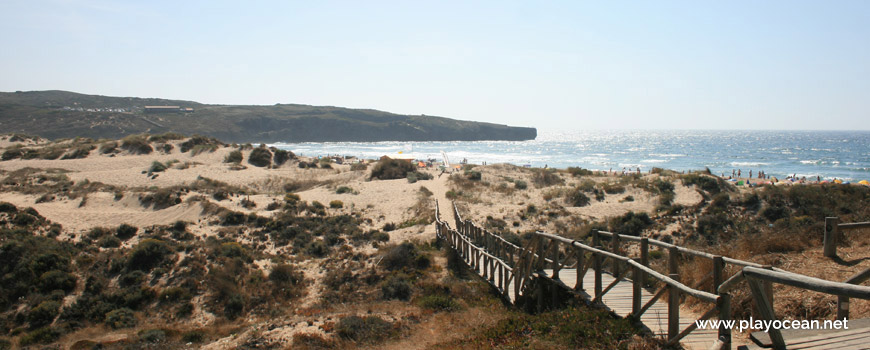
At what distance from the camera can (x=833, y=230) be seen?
7219 mm

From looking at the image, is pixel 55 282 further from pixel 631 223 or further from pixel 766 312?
Answer: pixel 631 223

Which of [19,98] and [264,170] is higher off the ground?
[19,98]

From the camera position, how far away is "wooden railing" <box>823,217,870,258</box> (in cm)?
708

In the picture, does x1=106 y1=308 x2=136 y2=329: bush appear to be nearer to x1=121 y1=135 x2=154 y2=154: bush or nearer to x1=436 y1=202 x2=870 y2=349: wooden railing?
x1=436 y1=202 x2=870 y2=349: wooden railing

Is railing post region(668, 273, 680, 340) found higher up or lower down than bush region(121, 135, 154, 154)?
lower down

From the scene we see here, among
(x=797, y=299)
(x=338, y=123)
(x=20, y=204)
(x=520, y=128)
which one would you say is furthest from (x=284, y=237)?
(x=520, y=128)

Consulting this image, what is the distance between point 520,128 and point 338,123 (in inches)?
2911

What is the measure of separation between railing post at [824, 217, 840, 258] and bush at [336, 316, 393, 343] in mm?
8063

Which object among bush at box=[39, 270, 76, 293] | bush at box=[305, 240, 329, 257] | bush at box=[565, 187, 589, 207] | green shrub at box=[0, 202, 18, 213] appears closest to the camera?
bush at box=[39, 270, 76, 293]

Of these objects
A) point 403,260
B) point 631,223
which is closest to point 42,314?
point 403,260

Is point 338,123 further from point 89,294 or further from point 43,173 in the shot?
point 89,294

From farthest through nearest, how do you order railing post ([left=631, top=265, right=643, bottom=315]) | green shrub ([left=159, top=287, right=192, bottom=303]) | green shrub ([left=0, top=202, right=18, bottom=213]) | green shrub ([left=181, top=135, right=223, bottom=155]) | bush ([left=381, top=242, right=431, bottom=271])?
green shrub ([left=181, top=135, right=223, bottom=155]), green shrub ([left=0, top=202, right=18, bottom=213]), bush ([left=381, top=242, right=431, bottom=271]), green shrub ([left=159, top=287, right=192, bottom=303]), railing post ([left=631, top=265, right=643, bottom=315])

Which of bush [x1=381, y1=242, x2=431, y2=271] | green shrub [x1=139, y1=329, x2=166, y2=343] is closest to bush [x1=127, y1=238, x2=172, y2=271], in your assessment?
green shrub [x1=139, y1=329, x2=166, y2=343]

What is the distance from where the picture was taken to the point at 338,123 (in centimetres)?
14788
